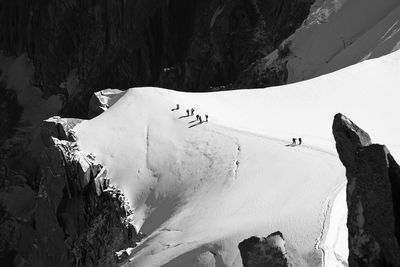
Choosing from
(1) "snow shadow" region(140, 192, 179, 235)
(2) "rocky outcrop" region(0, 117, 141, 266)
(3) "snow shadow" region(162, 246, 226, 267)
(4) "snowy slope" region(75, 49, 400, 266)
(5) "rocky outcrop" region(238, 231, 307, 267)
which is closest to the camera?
(5) "rocky outcrop" region(238, 231, 307, 267)

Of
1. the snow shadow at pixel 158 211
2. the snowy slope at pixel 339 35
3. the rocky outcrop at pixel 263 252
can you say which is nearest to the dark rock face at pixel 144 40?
the snowy slope at pixel 339 35

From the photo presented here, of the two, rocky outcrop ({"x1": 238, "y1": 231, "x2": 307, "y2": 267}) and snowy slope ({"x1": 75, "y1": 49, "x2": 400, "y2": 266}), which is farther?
snowy slope ({"x1": 75, "y1": 49, "x2": 400, "y2": 266})

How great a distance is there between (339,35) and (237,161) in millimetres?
40221

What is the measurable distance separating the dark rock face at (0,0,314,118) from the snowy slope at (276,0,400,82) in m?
2.55

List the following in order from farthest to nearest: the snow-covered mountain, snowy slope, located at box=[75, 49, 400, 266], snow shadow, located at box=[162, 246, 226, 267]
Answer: the snow-covered mountain, snowy slope, located at box=[75, 49, 400, 266], snow shadow, located at box=[162, 246, 226, 267]

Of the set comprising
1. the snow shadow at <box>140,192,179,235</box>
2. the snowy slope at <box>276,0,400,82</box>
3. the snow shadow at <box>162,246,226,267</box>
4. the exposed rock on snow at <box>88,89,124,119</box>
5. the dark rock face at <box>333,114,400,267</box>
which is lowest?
the snow shadow at <box>162,246,226,267</box>

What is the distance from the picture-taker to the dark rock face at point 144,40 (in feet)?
323

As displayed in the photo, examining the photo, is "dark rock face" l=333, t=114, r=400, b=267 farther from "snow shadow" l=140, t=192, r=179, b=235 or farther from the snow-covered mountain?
"snow shadow" l=140, t=192, r=179, b=235

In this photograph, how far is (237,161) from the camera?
49.2m

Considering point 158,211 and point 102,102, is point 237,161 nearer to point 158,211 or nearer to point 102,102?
point 158,211

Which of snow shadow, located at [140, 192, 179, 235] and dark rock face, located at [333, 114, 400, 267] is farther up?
dark rock face, located at [333, 114, 400, 267]

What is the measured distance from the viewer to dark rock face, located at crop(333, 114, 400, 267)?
56.5 feet

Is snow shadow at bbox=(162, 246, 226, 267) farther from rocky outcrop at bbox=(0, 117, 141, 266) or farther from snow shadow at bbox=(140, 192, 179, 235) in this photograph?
rocky outcrop at bbox=(0, 117, 141, 266)

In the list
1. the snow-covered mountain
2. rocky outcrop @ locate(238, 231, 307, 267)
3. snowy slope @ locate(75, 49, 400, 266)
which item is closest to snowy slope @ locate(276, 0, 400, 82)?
the snow-covered mountain
